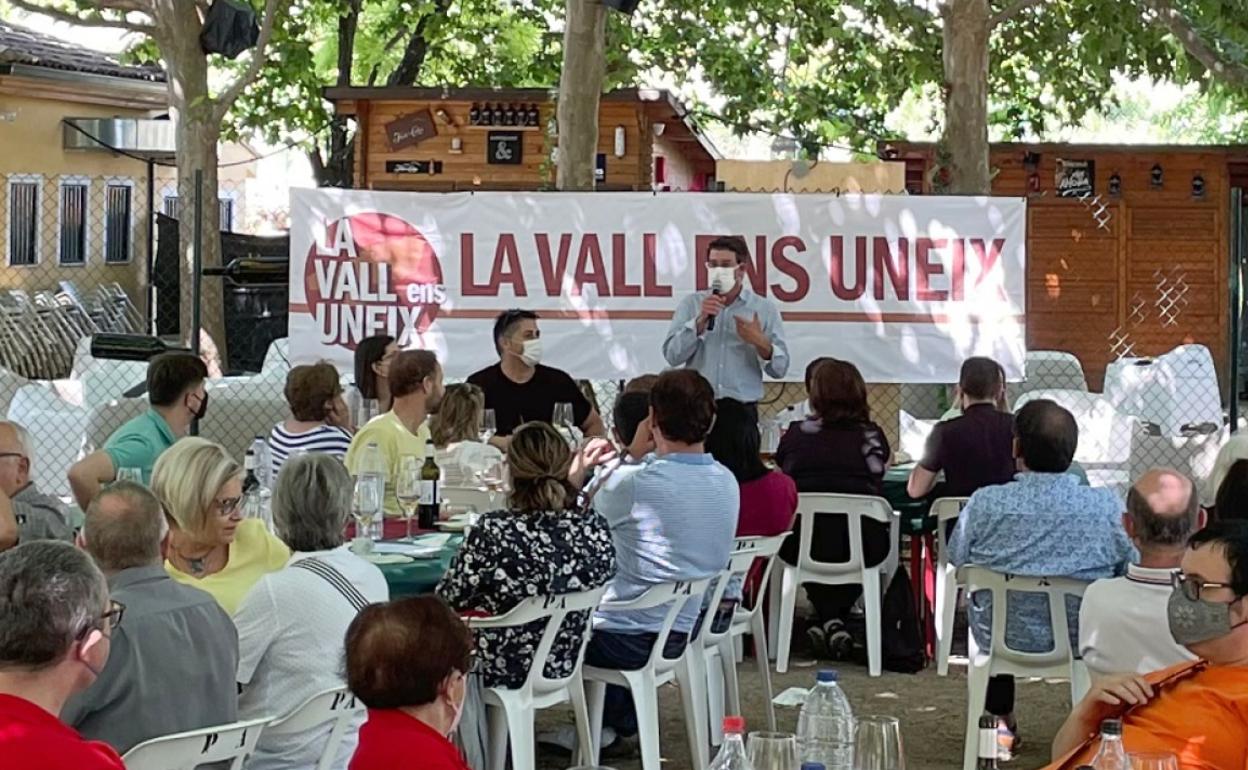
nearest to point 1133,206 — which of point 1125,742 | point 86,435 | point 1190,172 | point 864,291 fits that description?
point 1190,172

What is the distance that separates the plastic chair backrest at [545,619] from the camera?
19.0ft

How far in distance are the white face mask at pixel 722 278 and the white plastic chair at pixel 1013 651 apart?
2.68 m

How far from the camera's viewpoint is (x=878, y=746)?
3268 mm

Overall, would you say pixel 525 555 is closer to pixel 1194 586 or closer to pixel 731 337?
pixel 1194 586

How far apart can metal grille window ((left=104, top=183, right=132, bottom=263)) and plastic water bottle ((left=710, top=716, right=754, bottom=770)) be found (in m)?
24.4

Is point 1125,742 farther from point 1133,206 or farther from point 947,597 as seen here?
point 1133,206

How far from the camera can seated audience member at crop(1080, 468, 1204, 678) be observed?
5258 millimetres

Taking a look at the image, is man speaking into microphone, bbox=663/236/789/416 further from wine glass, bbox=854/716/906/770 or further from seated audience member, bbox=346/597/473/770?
wine glass, bbox=854/716/906/770

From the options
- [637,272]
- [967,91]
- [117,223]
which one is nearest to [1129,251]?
[967,91]

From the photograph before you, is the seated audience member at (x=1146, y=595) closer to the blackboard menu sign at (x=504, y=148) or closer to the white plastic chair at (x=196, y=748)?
the white plastic chair at (x=196, y=748)

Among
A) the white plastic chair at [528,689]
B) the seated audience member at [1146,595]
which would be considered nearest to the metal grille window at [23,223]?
the white plastic chair at [528,689]

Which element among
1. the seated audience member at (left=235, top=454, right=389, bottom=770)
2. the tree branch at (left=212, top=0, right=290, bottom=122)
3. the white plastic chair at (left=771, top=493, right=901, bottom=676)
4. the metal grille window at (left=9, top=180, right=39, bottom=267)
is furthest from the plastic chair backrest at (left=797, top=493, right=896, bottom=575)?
the metal grille window at (left=9, top=180, right=39, bottom=267)

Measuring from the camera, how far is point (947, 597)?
819 centimetres

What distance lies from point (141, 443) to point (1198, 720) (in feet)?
14.6
